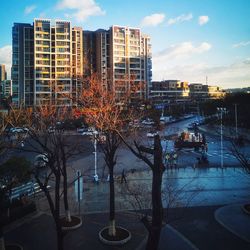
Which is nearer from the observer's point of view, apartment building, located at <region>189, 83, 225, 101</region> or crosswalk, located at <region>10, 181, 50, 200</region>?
crosswalk, located at <region>10, 181, 50, 200</region>

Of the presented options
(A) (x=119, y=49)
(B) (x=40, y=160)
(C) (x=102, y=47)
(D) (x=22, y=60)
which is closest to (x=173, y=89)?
(A) (x=119, y=49)

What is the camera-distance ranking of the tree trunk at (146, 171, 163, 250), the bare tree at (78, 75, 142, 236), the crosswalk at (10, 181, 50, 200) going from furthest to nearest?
the crosswalk at (10, 181, 50, 200) → the bare tree at (78, 75, 142, 236) → the tree trunk at (146, 171, 163, 250)

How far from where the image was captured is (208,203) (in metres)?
16.3

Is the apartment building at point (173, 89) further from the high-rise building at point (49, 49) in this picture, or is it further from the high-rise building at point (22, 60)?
the high-rise building at point (22, 60)

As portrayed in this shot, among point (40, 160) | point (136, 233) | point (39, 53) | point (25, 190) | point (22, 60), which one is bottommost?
point (136, 233)

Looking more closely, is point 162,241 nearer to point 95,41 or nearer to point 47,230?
point 47,230

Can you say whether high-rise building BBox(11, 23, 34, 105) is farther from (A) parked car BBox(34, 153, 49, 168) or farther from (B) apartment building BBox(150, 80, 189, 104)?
(B) apartment building BBox(150, 80, 189, 104)

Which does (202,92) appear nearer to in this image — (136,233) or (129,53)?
(129,53)

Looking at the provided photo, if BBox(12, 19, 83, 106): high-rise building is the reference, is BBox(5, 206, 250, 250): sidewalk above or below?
below

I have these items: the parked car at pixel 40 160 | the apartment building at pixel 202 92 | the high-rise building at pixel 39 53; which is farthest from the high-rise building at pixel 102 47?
the apartment building at pixel 202 92

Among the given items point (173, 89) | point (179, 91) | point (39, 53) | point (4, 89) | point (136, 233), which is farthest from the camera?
point (179, 91)

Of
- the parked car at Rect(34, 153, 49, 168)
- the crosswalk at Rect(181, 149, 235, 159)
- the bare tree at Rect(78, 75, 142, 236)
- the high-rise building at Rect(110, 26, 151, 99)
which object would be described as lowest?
the crosswalk at Rect(181, 149, 235, 159)

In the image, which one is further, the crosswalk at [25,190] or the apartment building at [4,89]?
the apartment building at [4,89]

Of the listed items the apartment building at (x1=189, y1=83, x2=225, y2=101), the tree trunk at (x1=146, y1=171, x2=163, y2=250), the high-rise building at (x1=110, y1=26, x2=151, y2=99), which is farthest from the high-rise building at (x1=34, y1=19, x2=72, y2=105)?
the apartment building at (x1=189, y1=83, x2=225, y2=101)
